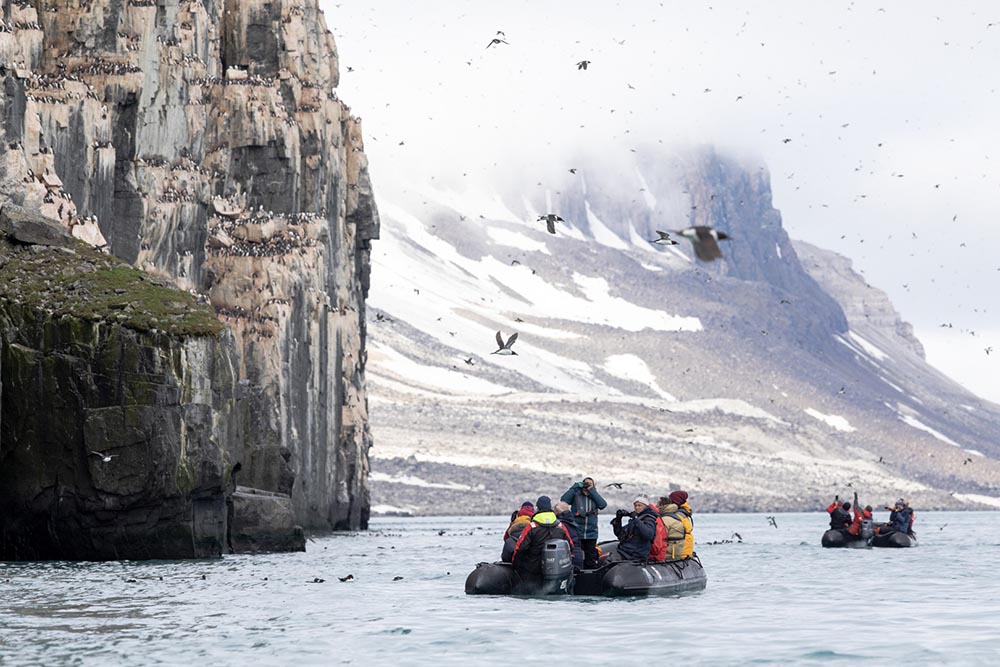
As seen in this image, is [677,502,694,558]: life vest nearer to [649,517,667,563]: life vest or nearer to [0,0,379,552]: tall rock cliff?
[649,517,667,563]: life vest

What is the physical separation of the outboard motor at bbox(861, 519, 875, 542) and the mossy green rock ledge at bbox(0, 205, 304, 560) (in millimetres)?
34708

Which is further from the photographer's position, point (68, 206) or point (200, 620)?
point (68, 206)

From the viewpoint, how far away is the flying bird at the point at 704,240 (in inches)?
1043

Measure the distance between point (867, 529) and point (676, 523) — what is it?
37.9m

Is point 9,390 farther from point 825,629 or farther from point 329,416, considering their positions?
point 329,416

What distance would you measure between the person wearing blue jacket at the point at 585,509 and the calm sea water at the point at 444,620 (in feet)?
8.40

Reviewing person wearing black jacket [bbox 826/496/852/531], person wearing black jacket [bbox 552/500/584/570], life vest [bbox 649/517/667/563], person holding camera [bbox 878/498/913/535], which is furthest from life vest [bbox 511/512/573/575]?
person holding camera [bbox 878/498/913/535]

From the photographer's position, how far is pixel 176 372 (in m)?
54.5

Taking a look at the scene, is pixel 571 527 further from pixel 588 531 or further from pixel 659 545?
pixel 659 545

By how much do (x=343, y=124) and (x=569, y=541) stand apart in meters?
74.3

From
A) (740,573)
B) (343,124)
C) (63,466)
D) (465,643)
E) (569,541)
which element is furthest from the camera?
(343,124)

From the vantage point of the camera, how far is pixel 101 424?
52.7m

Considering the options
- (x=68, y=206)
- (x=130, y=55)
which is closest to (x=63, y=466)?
(x=68, y=206)

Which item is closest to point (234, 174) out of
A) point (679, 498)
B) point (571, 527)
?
point (571, 527)
